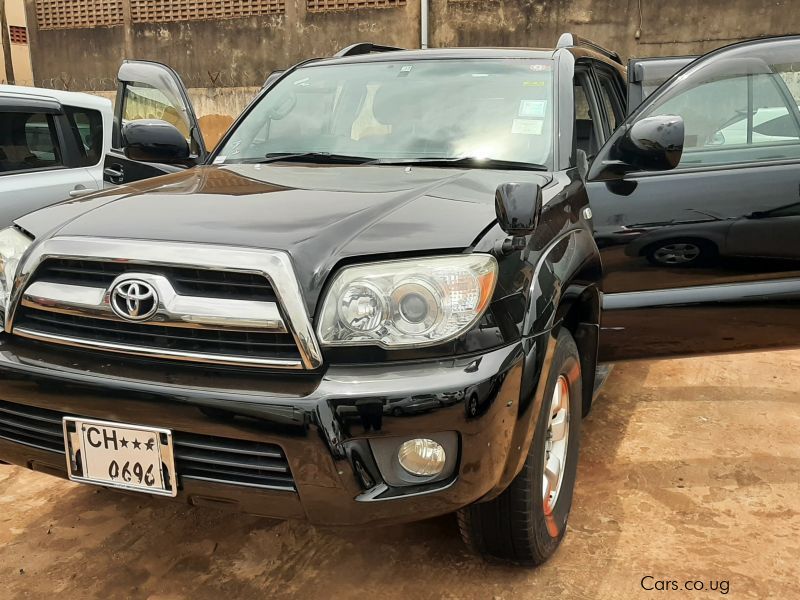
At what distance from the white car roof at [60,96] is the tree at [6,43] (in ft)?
39.0

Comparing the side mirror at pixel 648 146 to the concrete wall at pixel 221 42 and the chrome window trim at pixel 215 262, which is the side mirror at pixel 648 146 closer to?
the chrome window trim at pixel 215 262

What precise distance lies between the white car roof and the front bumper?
12.1 feet

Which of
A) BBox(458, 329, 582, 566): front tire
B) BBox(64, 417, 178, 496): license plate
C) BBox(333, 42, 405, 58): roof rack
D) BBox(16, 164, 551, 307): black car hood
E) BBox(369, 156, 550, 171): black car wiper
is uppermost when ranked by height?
BBox(333, 42, 405, 58): roof rack

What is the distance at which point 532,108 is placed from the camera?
9.20ft

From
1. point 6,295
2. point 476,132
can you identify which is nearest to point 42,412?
point 6,295

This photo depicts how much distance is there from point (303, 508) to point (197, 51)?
1346 cm

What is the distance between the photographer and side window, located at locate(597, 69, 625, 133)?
3.63 m

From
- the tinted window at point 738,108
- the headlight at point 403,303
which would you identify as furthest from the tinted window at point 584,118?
the headlight at point 403,303

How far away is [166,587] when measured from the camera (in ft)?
7.54

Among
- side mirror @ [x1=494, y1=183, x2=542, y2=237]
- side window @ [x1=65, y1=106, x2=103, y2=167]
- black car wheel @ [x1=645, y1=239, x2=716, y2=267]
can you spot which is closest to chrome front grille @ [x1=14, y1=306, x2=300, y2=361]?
side mirror @ [x1=494, y1=183, x2=542, y2=237]

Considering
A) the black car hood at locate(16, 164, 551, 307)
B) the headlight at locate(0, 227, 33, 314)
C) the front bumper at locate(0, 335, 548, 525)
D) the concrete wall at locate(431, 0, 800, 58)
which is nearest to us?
the front bumper at locate(0, 335, 548, 525)

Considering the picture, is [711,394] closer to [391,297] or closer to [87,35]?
[391,297]

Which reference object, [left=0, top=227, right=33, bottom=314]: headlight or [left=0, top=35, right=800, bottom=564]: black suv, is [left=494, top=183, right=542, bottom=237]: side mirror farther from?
[left=0, top=227, right=33, bottom=314]: headlight

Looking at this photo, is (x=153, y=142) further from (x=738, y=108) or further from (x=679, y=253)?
(x=738, y=108)
